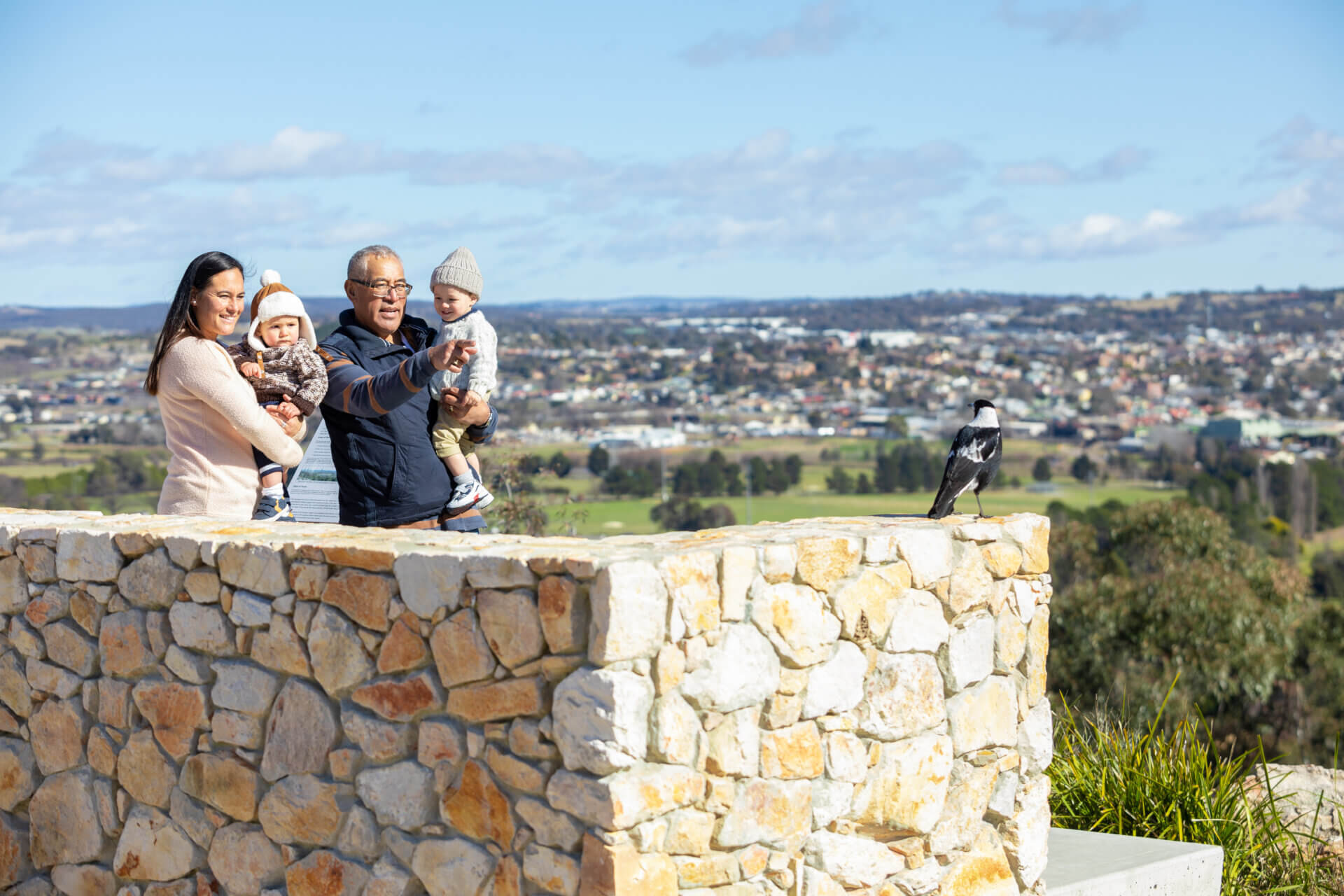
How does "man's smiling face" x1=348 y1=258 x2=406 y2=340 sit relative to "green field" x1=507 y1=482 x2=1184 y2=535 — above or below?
above

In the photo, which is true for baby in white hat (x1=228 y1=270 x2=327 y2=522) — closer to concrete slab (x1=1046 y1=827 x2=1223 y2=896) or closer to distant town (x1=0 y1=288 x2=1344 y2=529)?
concrete slab (x1=1046 y1=827 x2=1223 y2=896)

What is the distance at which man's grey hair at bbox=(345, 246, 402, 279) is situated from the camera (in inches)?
170

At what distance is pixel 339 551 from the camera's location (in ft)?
11.6

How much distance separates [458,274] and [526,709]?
67.9 inches

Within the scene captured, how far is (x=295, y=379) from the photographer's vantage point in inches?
177

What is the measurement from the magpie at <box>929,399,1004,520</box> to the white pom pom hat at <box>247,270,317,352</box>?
224 centimetres

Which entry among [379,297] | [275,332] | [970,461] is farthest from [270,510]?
[970,461]

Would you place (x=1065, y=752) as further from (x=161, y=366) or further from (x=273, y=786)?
(x=161, y=366)

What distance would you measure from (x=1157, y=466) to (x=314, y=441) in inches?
1955

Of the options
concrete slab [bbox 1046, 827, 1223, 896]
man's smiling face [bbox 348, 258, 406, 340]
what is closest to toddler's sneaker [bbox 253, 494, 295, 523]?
man's smiling face [bbox 348, 258, 406, 340]

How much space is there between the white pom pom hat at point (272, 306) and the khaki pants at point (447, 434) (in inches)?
20.9

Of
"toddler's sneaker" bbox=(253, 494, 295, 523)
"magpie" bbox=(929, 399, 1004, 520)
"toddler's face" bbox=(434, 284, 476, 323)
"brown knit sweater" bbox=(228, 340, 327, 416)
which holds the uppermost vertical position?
"toddler's face" bbox=(434, 284, 476, 323)

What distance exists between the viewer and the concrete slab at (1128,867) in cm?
471

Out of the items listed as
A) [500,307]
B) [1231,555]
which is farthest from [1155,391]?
[1231,555]
